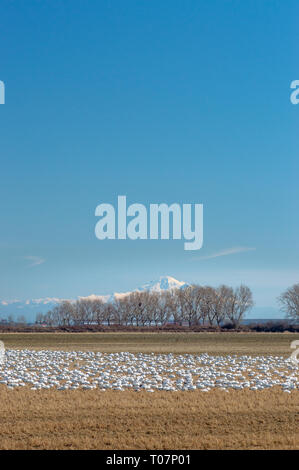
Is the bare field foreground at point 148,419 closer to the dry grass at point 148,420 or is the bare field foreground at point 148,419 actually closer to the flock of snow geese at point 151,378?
the dry grass at point 148,420

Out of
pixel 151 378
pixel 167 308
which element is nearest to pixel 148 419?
pixel 151 378

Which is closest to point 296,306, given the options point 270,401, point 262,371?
point 262,371

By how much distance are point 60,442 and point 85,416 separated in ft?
10.3

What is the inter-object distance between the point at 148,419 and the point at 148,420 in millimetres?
134

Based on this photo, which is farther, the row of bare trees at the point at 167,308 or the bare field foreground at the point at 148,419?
the row of bare trees at the point at 167,308

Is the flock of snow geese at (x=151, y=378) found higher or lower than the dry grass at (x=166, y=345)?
higher

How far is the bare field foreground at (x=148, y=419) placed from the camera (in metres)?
13.3

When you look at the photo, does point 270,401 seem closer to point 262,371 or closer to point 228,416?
point 228,416

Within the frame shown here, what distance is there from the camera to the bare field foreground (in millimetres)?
13266

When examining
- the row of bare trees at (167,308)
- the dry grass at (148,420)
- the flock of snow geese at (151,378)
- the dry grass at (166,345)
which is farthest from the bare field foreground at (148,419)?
the row of bare trees at (167,308)

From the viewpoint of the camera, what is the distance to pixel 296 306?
14100 cm

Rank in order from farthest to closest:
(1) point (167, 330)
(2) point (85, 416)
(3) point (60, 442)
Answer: (1) point (167, 330) < (2) point (85, 416) < (3) point (60, 442)

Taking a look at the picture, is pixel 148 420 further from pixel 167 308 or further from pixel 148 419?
pixel 167 308

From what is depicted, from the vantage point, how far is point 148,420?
15.9 metres
